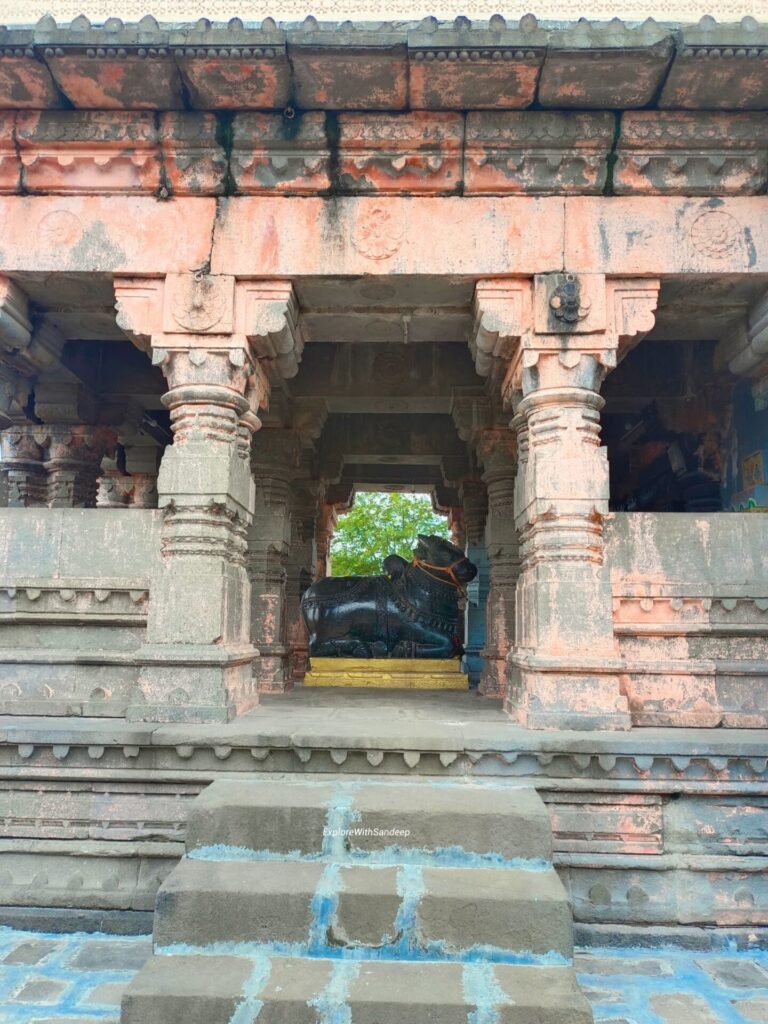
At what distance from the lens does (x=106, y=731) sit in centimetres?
411

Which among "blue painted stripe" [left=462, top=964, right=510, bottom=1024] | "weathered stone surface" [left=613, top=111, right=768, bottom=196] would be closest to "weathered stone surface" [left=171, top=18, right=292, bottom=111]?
"weathered stone surface" [left=613, top=111, right=768, bottom=196]

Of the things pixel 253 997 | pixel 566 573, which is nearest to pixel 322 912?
pixel 253 997

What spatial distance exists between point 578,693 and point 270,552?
148 inches

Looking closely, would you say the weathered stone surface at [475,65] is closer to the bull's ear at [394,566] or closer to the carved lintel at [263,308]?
the carved lintel at [263,308]

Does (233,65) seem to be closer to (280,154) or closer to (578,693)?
(280,154)

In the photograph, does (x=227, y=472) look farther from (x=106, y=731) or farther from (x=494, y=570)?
(x=494, y=570)

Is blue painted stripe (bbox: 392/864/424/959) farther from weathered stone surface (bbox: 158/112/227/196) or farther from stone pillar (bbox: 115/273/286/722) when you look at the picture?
weathered stone surface (bbox: 158/112/227/196)

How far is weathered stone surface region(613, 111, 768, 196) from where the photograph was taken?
4598 millimetres

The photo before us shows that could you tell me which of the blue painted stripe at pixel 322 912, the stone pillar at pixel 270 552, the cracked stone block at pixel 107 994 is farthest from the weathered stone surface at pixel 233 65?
the cracked stone block at pixel 107 994

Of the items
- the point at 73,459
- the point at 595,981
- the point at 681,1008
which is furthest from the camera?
the point at 73,459

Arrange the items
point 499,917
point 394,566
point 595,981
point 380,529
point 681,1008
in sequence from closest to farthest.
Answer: point 499,917
point 681,1008
point 595,981
point 394,566
point 380,529

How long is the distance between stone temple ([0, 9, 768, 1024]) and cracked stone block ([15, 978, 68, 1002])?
0.61m

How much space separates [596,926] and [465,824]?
3.97 ft

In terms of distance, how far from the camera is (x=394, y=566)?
8.02 m
